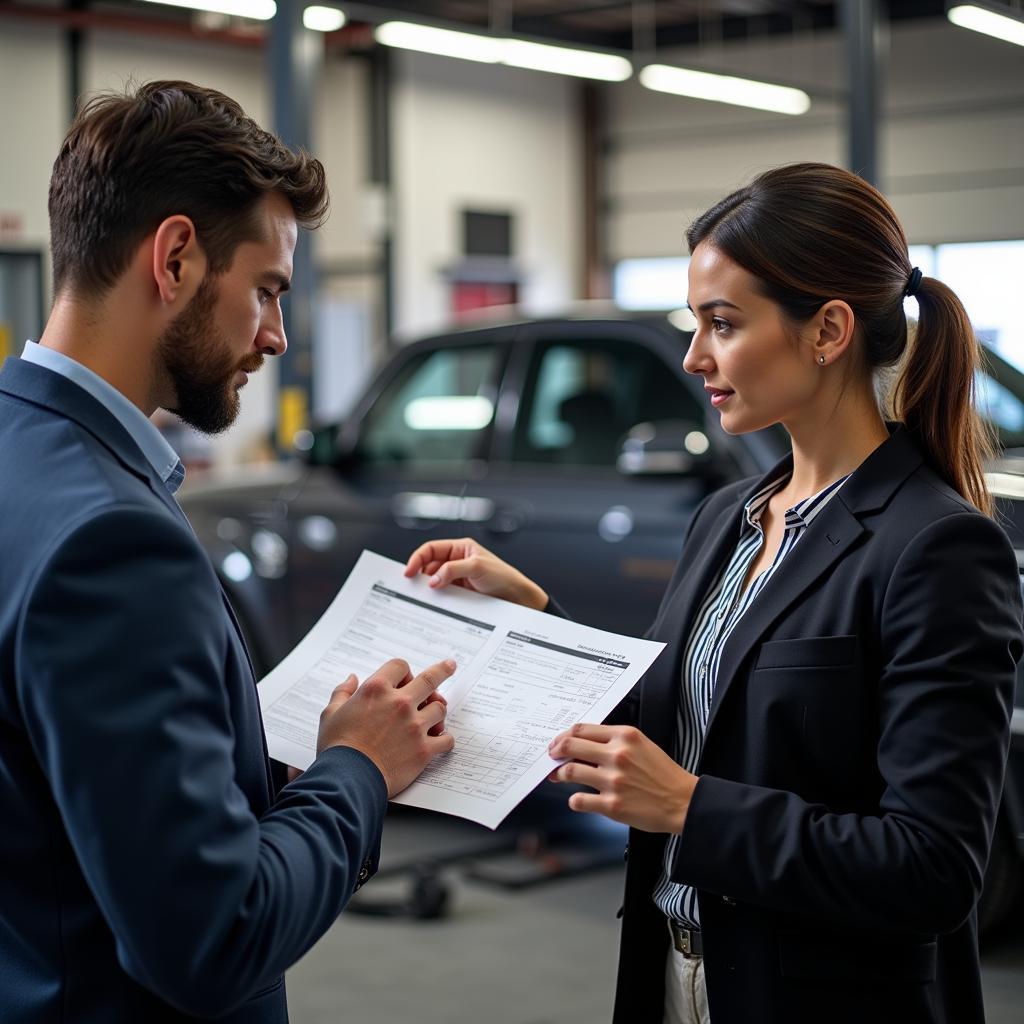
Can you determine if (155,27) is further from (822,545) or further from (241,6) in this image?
(822,545)

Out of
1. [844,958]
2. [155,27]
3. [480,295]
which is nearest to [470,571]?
[844,958]

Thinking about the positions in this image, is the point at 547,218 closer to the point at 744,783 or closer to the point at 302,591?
the point at 302,591

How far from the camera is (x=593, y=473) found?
450 centimetres

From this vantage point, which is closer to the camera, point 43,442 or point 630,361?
point 43,442

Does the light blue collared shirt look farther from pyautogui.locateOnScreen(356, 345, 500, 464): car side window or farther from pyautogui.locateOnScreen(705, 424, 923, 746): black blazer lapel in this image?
pyautogui.locateOnScreen(356, 345, 500, 464): car side window

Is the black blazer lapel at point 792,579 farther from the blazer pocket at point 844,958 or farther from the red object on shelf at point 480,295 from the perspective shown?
the red object on shelf at point 480,295

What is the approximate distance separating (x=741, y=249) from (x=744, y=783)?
63 cm

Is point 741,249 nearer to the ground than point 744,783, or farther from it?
farther from it

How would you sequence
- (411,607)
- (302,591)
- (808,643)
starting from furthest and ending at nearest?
(302,591) < (411,607) < (808,643)

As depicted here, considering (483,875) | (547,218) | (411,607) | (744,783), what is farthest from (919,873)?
(547,218)

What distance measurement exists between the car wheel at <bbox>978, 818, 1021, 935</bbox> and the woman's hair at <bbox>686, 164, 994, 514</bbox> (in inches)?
82.9

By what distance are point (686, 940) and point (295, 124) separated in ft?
18.4

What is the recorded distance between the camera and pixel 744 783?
158 cm

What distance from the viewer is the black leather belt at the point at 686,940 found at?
173cm
